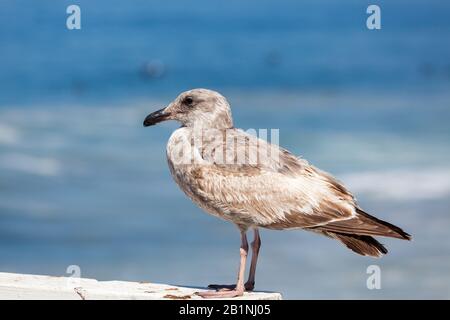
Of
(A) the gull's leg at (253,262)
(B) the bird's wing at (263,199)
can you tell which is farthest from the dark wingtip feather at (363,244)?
(A) the gull's leg at (253,262)

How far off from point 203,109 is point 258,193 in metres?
1.23

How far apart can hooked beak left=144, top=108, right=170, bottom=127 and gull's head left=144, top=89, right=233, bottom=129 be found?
0.14 m

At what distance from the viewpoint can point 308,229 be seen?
860 centimetres

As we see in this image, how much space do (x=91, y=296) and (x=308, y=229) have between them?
2395 mm

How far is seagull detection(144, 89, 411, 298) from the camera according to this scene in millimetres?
8422

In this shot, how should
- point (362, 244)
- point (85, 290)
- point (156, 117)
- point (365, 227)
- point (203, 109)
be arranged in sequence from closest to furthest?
1. point (85, 290)
2. point (365, 227)
3. point (362, 244)
4. point (203, 109)
5. point (156, 117)

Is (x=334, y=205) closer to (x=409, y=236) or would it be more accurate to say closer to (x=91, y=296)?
(x=409, y=236)

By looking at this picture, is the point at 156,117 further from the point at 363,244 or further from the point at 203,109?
the point at 363,244

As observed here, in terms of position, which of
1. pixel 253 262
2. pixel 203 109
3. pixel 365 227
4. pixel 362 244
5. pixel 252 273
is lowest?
pixel 252 273

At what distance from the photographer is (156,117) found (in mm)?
9398

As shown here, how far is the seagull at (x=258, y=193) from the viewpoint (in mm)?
8422

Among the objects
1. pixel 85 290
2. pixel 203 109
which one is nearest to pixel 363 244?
pixel 203 109

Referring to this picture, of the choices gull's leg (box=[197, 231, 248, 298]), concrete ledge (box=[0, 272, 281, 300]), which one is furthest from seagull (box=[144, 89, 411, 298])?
concrete ledge (box=[0, 272, 281, 300])

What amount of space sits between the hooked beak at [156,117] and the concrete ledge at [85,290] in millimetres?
1898
